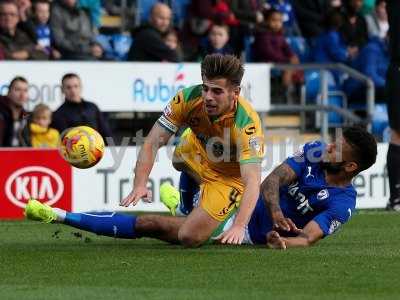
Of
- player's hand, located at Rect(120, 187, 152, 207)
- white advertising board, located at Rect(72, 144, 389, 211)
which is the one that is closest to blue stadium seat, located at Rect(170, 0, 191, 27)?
white advertising board, located at Rect(72, 144, 389, 211)

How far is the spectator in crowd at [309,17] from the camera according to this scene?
67.2 ft

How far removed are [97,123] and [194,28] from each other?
3.76 metres

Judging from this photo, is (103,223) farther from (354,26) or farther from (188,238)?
(354,26)

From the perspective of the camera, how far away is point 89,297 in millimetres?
6754

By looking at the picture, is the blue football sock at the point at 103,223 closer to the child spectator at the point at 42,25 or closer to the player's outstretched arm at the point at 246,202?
the player's outstretched arm at the point at 246,202

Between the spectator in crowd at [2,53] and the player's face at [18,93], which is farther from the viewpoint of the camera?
the spectator in crowd at [2,53]

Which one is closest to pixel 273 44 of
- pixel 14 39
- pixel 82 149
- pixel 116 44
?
pixel 116 44

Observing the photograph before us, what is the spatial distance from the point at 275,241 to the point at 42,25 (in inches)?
312

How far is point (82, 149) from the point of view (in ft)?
33.1

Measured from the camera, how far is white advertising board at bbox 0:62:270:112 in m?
15.0

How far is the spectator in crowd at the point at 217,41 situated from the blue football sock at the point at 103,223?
26.6 ft

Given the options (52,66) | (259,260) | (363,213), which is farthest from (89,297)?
(52,66)

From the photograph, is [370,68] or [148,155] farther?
[370,68]

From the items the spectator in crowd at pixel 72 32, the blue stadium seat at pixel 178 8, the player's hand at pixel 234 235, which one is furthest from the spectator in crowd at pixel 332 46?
the player's hand at pixel 234 235
